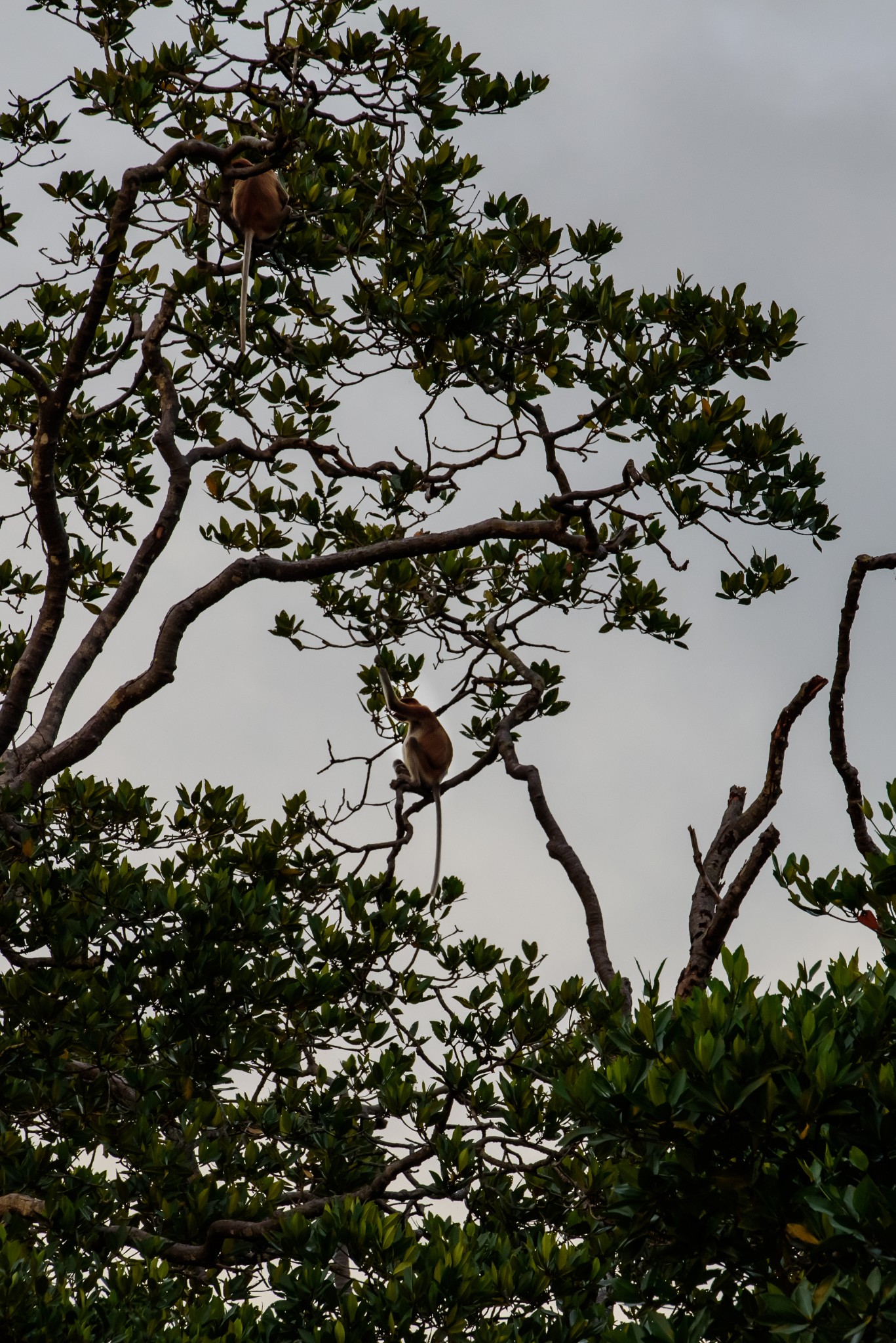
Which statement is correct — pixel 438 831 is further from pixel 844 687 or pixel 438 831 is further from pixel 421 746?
pixel 844 687

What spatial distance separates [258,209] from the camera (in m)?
5.82

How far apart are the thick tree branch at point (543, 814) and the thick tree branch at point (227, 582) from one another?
1.84ft

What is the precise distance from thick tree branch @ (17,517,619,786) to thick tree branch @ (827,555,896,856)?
58.3 inches

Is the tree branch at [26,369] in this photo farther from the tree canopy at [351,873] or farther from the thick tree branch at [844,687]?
the thick tree branch at [844,687]

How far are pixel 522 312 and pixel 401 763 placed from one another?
2.53 meters

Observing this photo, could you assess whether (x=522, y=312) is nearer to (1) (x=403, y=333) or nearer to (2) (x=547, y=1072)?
(1) (x=403, y=333)

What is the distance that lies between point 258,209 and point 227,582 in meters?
1.76

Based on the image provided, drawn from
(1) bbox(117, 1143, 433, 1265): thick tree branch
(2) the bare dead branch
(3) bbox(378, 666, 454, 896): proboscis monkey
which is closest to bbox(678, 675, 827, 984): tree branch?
(2) the bare dead branch

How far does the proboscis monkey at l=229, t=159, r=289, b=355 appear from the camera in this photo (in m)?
5.75

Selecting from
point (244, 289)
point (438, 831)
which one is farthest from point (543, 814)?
point (244, 289)

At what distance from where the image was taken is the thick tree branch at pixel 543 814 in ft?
18.6

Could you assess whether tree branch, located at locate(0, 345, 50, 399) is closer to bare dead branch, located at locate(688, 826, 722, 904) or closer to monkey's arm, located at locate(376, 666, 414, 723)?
monkey's arm, located at locate(376, 666, 414, 723)

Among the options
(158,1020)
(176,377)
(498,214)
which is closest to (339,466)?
(176,377)

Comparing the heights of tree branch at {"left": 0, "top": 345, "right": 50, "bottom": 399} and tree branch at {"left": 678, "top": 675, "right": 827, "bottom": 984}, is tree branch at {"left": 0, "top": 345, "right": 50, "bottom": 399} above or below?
above
